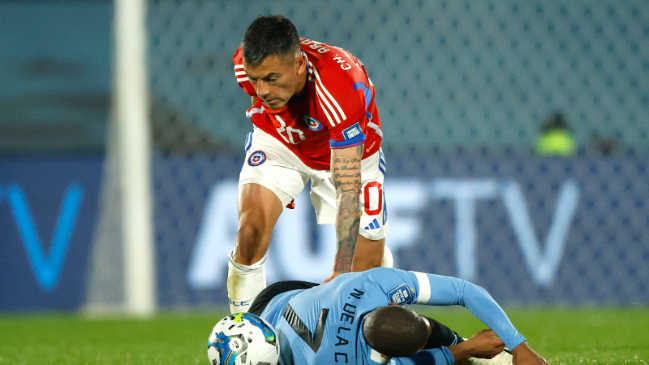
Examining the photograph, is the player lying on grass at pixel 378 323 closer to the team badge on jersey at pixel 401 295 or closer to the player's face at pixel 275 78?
the team badge on jersey at pixel 401 295

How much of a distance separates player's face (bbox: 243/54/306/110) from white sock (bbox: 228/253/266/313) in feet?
3.03

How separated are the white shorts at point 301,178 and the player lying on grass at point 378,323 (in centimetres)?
100

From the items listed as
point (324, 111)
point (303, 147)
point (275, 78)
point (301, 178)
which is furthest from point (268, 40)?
point (301, 178)

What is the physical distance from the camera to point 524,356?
2.68 meters

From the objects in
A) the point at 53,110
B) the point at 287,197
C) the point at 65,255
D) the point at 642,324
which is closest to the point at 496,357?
the point at 287,197

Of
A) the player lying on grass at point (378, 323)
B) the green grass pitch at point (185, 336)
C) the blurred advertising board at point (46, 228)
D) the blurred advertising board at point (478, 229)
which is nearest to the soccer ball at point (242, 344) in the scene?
the player lying on grass at point (378, 323)

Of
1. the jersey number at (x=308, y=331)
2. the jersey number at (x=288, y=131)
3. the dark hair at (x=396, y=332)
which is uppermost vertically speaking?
the jersey number at (x=288, y=131)

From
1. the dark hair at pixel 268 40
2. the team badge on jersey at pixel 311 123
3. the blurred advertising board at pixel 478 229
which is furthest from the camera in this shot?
the blurred advertising board at pixel 478 229

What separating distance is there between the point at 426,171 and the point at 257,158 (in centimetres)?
279

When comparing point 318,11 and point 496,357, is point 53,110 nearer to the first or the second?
point 318,11

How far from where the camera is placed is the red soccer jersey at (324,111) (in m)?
3.20

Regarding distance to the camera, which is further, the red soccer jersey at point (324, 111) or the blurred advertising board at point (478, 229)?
the blurred advertising board at point (478, 229)

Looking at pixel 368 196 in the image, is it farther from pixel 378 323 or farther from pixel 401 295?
pixel 378 323

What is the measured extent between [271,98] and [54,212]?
3991 millimetres
